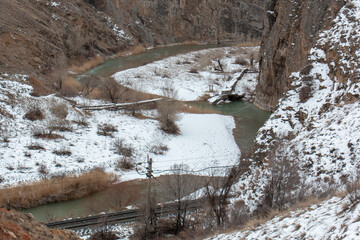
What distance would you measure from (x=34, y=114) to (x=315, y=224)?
22123 millimetres

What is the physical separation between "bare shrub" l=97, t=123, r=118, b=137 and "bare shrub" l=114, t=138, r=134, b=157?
54.9 inches

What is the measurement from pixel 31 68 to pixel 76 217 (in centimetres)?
2262

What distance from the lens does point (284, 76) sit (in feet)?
105

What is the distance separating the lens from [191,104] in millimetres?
38188

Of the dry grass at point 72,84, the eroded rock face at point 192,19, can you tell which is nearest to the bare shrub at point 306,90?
the dry grass at point 72,84

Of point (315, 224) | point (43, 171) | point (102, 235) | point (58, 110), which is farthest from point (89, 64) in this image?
point (315, 224)

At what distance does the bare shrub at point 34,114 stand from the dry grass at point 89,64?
19.4 metres

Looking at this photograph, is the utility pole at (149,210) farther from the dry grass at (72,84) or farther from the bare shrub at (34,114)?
the dry grass at (72,84)

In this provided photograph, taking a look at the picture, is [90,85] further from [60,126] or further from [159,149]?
[159,149]

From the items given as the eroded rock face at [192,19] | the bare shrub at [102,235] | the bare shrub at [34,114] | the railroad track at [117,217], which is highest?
the eroded rock face at [192,19]

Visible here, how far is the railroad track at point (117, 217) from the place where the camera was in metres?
15.5

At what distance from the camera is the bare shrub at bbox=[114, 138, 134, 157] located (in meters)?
24.6

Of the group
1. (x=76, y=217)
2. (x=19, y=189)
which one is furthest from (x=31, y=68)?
(x=76, y=217)

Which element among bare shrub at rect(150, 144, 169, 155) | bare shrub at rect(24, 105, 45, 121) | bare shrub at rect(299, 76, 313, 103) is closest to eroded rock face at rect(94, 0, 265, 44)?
bare shrub at rect(24, 105, 45, 121)
